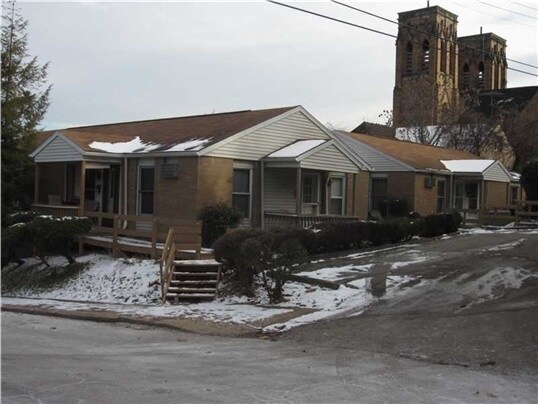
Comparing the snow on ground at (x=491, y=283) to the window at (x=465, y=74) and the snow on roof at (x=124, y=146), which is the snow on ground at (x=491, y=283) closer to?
the snow on roof at (x=124, y=146)

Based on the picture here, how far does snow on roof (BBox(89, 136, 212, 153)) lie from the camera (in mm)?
19641

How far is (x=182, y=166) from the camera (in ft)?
63.7

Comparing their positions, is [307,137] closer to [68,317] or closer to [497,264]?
[497,264]

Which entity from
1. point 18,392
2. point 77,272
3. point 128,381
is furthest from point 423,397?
point 77,272

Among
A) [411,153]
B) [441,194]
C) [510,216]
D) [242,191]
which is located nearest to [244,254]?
[242,191]

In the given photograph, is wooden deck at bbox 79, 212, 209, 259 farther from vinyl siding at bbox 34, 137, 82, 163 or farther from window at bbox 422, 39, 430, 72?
window at bbox 422, 39, 430, 72

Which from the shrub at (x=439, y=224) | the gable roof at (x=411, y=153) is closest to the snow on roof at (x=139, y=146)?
the shrub at (x=439, y=224)

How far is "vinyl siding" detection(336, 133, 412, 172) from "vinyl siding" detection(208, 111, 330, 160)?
5.98 metres

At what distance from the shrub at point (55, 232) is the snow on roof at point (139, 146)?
3.59m

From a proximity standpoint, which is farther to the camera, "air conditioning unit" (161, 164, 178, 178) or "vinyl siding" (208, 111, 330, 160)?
"vinyl siding" (208, 111, 330, 160)

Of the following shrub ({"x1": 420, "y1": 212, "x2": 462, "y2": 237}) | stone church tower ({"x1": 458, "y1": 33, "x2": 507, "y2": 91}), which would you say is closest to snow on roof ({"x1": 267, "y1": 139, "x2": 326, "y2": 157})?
shrub ({"x1": 420, "y1": 212, "x2": 462, "y2": 237})

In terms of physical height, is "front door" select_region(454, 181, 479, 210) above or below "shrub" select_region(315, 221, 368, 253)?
above

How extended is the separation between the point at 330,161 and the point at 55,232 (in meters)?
9.61

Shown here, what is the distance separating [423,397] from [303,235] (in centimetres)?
1055
